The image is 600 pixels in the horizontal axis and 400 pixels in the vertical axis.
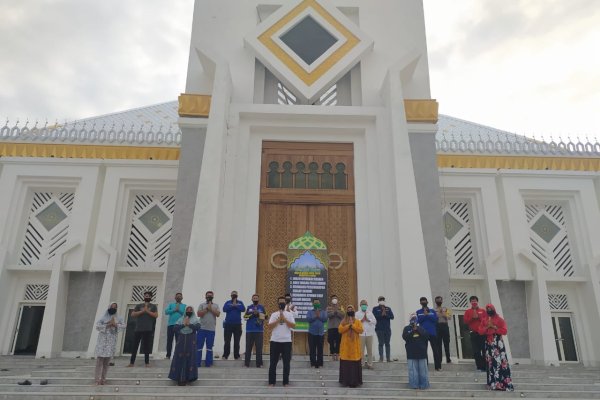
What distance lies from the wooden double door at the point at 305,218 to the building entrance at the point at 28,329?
5902 mm

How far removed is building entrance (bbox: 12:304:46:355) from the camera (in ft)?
35.5

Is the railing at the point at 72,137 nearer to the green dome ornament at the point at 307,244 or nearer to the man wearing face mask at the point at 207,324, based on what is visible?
the green dome ornament at the point at 307,244

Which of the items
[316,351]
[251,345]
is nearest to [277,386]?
[251,345]

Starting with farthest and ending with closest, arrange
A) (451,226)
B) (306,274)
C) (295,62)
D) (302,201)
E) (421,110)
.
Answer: (451,226) < (295,62) < (421,110) < (302,201) < (306,274)

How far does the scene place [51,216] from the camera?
1197 cm

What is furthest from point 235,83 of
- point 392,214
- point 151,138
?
point 392,214

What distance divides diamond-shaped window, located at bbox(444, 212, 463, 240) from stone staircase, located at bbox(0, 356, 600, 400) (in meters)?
5.31

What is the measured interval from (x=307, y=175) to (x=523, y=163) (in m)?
6.35

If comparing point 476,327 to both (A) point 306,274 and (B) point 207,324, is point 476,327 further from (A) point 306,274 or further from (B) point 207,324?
(B) point 207,324

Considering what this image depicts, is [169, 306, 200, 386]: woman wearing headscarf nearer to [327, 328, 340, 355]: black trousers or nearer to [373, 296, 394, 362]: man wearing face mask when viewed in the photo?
[327, 328, 340, 355]: black trousers

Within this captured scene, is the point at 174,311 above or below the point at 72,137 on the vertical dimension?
below

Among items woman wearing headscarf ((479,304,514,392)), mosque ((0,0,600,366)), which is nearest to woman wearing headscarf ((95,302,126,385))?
mosque ((0,0,600,366))

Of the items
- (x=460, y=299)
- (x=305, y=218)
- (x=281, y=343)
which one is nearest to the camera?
(x=281, y=343)

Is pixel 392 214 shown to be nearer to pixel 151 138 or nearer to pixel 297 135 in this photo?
pixel 297 135
